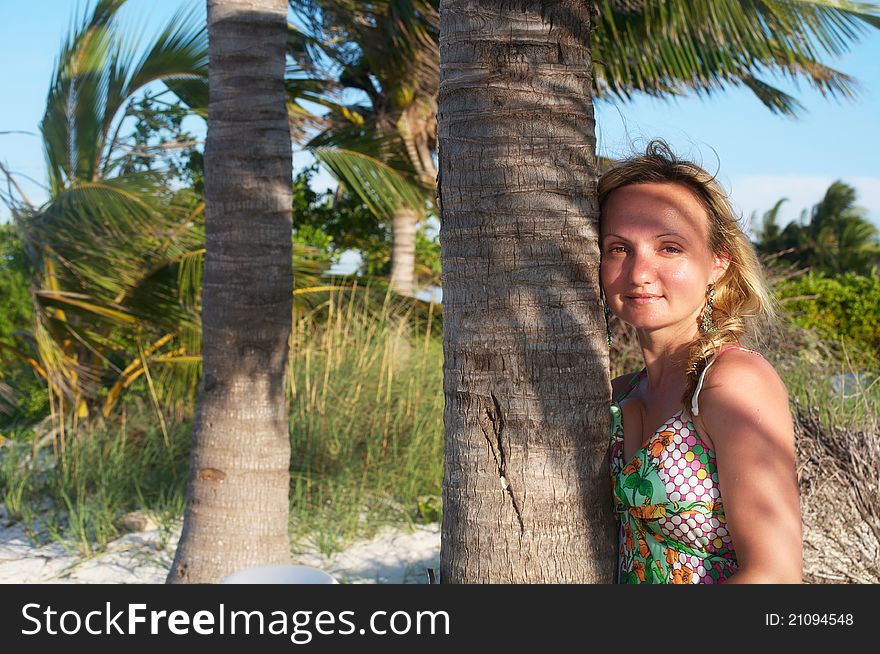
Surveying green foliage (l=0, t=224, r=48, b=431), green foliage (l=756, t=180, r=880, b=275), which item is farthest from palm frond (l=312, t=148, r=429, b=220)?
green foliage (l=756, t=180, r=880, b=275)

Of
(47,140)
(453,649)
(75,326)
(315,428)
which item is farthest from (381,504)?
(47,140)

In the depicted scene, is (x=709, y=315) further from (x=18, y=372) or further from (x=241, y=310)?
(x=18, y=372)

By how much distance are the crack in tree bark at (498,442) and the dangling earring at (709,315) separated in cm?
57

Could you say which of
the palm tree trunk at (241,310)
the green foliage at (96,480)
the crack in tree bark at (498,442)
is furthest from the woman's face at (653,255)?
the green foliage at (96,480)

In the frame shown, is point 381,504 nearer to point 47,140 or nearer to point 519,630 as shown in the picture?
point 519,630

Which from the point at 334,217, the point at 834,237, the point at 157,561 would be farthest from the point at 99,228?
the point at 834,237

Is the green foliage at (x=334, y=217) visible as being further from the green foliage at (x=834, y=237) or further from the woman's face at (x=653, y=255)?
the green foliage at (x=834, y=237)

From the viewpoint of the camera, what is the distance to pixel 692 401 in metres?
1.82

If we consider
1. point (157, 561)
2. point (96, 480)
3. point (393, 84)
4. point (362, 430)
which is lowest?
point (157, 561)

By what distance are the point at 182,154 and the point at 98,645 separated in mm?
13603

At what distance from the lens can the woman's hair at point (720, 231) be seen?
2018 mm

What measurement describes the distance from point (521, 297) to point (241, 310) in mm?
2652

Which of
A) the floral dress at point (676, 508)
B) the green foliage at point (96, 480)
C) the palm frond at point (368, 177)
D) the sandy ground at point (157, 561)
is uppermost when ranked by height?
the palm frond at point (368, 177)

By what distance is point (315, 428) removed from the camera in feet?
20.9
